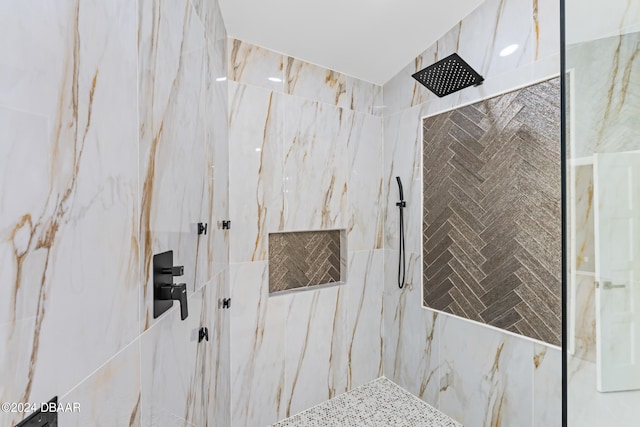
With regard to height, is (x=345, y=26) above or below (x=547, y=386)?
above

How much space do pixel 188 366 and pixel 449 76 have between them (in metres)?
2.01

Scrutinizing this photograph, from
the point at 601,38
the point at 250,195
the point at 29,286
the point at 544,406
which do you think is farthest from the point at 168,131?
the point at 544,406

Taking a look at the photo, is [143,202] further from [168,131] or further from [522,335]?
[522,335]

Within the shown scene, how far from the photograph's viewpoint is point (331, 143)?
91.8 inches

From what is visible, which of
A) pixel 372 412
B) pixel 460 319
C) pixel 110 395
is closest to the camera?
pixel 110 395

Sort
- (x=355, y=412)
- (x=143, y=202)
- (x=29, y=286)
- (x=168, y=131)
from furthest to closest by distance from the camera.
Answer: (x=355, y=412), (x=168, y=131), (x=143, y=202), (x=29, y=286)

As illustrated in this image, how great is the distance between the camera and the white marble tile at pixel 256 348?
1.93 m

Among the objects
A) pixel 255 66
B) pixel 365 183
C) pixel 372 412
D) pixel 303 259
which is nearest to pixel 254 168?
pixel 255 66

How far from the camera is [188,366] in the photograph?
1.06 metres

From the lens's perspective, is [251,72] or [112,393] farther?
[251,72]

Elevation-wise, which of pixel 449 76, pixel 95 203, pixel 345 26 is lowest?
pixel 95 203

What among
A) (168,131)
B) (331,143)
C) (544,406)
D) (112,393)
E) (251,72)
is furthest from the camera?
(331,143)

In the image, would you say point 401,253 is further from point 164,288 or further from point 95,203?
point 95,203

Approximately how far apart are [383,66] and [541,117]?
3.84 feet
